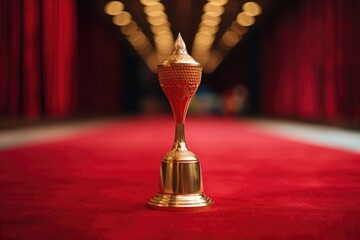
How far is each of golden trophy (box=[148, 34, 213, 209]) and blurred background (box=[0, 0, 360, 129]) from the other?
8.26 m

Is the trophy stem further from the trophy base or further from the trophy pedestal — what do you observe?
the trophy base

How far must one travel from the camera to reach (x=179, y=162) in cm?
314

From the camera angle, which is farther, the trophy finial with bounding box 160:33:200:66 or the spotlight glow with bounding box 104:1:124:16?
the spotlight glow with bounding box 104:1:124:16

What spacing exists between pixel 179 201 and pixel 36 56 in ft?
36.8

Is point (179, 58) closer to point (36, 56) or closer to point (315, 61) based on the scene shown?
point (36, 56)

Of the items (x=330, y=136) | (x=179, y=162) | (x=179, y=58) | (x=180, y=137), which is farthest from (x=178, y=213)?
(x=330, y=136)

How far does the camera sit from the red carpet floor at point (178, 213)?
252cm

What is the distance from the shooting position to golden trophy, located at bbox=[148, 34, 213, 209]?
10.2 feet

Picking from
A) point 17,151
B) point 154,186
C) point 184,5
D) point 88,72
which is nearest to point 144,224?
point 154,186

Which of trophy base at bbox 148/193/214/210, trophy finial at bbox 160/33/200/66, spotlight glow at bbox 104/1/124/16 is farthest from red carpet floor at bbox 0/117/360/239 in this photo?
spotlight glow at bbox 104/1/124/16

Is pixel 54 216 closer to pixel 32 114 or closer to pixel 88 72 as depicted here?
pixel 32 114

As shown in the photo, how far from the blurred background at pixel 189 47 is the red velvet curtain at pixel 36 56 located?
0.02 metres

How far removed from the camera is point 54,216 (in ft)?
9.43

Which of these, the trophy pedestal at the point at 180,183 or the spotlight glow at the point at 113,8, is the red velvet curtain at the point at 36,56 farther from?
the trophy pedestal at the point at 180,183
